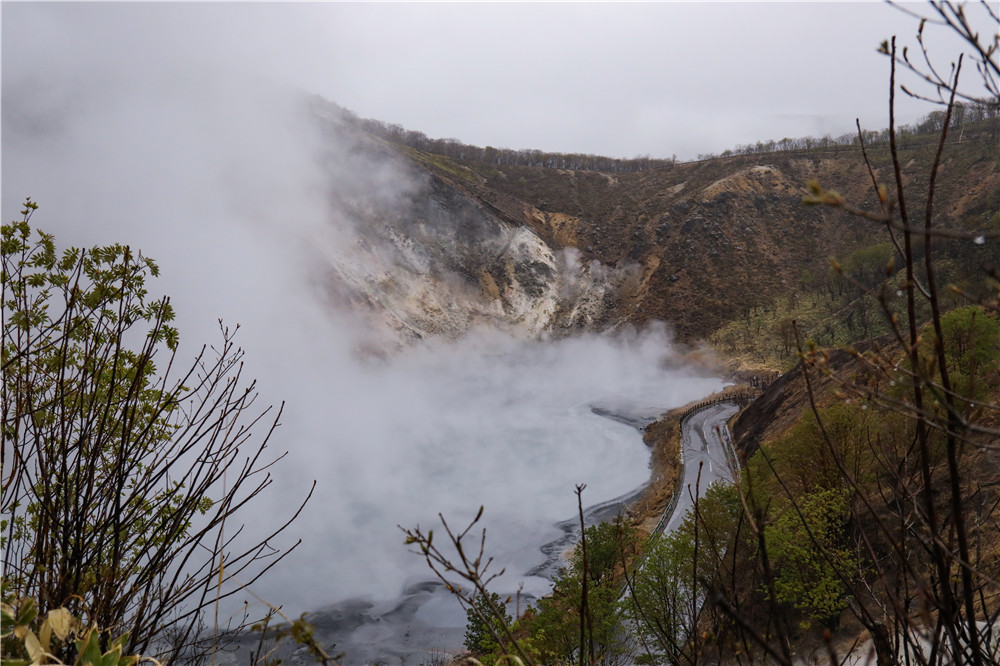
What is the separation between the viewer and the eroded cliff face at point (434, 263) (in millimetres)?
51938

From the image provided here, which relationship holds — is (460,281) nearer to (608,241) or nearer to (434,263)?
(434,263)

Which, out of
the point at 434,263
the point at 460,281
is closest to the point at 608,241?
the point at 460,281

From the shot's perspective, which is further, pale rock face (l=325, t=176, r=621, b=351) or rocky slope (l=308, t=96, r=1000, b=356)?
rocky slope (l=308, t=96, r=1000, b=356)

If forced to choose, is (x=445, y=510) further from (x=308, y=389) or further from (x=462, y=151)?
(x=462, y=151)

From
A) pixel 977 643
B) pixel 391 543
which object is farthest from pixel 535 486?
pixel 977 643

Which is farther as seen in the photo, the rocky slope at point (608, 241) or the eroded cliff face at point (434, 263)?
the rocky slope at point (608, 241)

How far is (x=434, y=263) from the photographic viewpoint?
2239 inches

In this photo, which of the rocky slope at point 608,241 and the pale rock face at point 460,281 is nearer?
the pale rock face at point 460,281

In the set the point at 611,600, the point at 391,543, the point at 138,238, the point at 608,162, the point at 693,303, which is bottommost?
the point at 391,543

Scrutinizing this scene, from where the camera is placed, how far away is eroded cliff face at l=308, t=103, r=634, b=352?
5194cm

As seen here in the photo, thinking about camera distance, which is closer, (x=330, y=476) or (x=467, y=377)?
(x=330, y=476)

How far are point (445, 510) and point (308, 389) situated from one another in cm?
2010

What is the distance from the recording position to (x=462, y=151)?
9419cm

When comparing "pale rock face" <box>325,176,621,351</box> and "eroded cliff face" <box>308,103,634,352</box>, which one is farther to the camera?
"eroded cliff face" <box>308,103,634,352</box>
